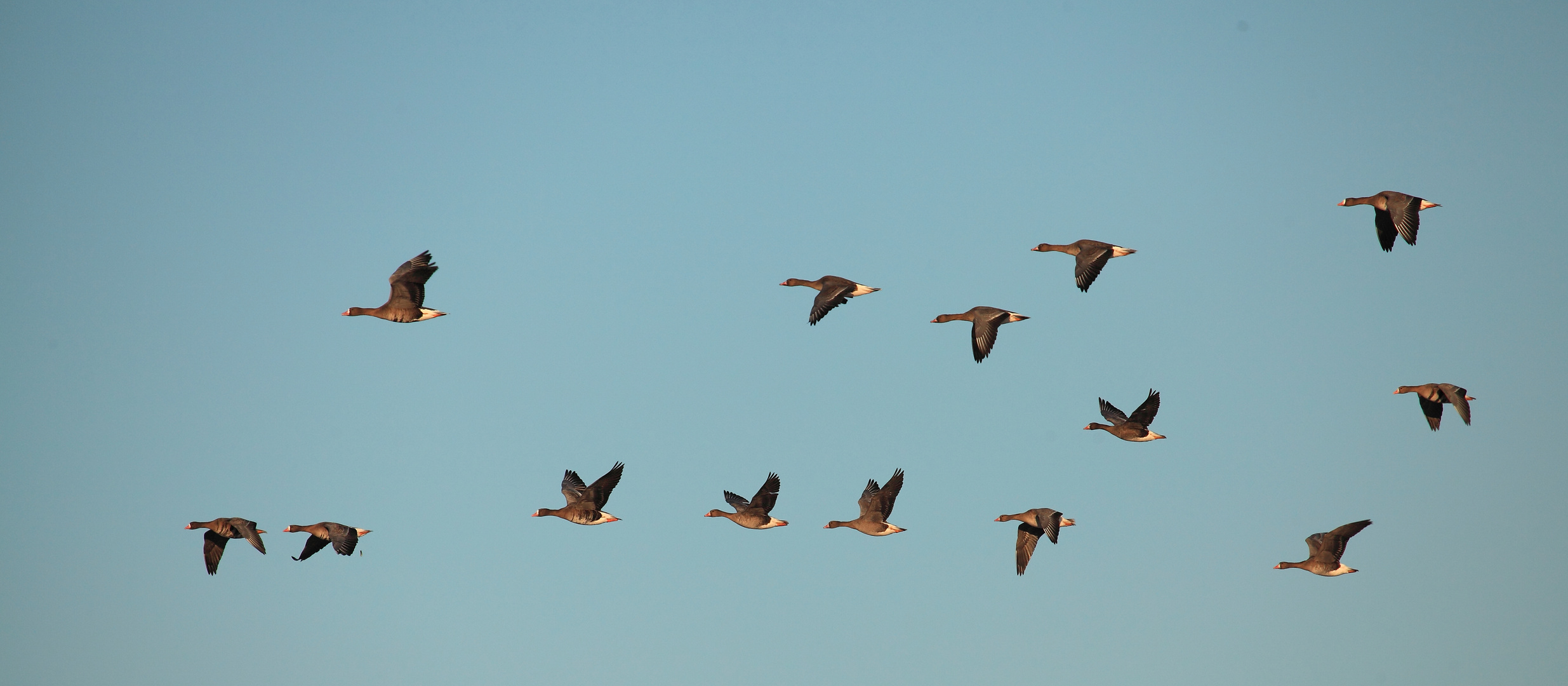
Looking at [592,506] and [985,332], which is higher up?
[985,332]

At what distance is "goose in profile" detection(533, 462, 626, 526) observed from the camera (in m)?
44.4

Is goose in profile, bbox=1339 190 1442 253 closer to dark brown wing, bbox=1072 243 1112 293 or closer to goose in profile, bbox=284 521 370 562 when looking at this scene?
dark brown wing, bbox=1072 243 1112 293

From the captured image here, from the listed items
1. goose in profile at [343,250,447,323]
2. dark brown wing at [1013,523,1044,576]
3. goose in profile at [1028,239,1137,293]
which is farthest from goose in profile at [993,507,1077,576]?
goose in profile at [343,250,447,323]

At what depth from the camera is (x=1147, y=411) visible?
1741 inches

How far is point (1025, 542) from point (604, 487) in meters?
11.0

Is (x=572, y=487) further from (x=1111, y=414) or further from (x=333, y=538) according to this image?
(x=1111, y=414)

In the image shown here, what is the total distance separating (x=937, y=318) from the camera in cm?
4712

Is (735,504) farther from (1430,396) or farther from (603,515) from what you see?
(1430,396)

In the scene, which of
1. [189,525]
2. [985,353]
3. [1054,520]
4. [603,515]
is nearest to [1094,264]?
[985,353]

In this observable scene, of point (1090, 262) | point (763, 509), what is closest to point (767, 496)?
point (763, 509)

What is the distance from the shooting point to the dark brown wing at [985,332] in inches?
1657

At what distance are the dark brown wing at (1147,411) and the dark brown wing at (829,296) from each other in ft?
26.8

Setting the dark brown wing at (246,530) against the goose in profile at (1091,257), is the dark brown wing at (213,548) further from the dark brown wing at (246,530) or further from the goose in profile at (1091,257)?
the goose in profile at (1091,257)

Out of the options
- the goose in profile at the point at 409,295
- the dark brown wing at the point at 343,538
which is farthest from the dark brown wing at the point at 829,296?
the dark brown wing at the point at 343,538
